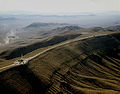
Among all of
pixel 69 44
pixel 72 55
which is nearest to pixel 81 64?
pixel 72 55

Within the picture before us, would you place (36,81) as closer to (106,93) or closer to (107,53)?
(106,93)

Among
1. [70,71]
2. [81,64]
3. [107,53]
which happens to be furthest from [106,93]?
[107,53]

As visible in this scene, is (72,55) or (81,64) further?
(72,55)

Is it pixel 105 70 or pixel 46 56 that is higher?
pixel 46 56

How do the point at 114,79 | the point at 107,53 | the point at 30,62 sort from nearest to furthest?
the point at 30,62
the point at 114,79
the point at 107,53

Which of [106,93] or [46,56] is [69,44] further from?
[106,93]

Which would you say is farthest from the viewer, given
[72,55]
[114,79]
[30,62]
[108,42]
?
[108,42]
